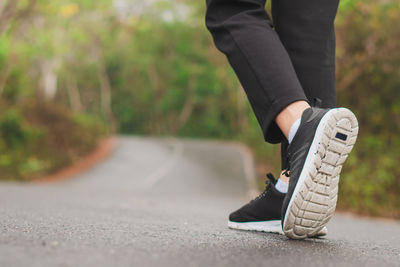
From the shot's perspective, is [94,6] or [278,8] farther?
[94,6]

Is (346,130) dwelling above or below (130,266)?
above

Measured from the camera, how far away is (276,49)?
5.16 ft

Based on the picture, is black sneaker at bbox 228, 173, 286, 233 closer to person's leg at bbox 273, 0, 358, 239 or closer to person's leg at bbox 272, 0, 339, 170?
person's leg at bbox 272, 0, 339, 170

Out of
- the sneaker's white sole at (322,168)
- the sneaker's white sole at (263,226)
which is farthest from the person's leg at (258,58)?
the sneaker's white sole at (263,226)

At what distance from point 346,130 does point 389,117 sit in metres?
8.37

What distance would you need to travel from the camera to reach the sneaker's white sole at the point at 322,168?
4.77 ft

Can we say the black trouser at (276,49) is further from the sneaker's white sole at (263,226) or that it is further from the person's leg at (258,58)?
the sneaker's white sole at (263,226)

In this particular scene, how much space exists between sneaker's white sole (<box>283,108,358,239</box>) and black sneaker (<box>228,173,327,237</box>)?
0.32 m

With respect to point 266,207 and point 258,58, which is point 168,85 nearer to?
point 266,207

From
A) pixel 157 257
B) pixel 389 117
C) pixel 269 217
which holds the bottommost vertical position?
pixel 389 117

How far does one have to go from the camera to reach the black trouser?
153 centimetres

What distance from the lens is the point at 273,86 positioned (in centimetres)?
152

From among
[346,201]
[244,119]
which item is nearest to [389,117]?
[346,201]

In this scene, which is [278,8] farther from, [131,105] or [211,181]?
[131,105]
